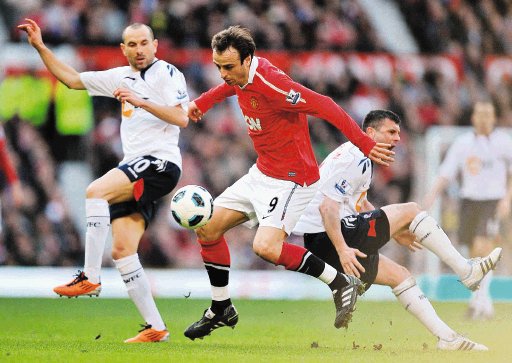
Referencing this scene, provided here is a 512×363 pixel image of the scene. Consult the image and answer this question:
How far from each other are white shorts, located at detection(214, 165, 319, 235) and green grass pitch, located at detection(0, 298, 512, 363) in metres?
0.93

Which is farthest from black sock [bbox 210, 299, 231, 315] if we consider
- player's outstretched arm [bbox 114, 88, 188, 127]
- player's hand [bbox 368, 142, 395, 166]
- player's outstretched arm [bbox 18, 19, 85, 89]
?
player's outstretched arm [bbox 18, 19, 85, 89]

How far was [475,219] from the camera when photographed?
12.9m

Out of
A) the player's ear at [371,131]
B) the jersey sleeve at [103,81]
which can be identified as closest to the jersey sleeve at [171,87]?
the jersey sleeve at [103,81]

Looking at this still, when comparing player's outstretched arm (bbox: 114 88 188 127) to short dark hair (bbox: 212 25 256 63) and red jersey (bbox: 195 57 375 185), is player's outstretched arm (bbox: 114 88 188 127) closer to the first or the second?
red jersey (bbox: 195 57 375 185)

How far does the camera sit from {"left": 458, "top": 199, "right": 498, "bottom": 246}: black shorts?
12.7 metres

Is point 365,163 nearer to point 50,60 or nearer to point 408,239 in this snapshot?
point 408,239

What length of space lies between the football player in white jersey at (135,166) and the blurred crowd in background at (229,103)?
8.19 meters

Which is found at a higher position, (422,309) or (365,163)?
(365,163)

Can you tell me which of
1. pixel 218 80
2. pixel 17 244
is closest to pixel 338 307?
pixel 17 244

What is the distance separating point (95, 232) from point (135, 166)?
24.1 inches

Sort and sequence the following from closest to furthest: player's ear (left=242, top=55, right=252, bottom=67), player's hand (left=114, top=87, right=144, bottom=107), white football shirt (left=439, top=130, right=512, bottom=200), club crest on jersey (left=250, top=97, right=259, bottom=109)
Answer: player's ear (left=242, top=55, right=252, bottom=67) → club crest on jersey (left=250, top=97, right=259, bottom=109) → player's hand (left=114, top=87, right=144, bottom=107) → white football shirt (left=439, top=130, right=512, bottom=200)

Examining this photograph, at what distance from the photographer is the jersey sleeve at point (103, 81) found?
8.94 meters

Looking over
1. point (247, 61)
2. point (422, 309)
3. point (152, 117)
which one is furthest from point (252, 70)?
point (422, 309)

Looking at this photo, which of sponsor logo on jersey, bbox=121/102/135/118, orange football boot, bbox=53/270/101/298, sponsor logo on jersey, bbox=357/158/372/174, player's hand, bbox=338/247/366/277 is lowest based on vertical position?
orange football boot, bbox=53/270/101/298
